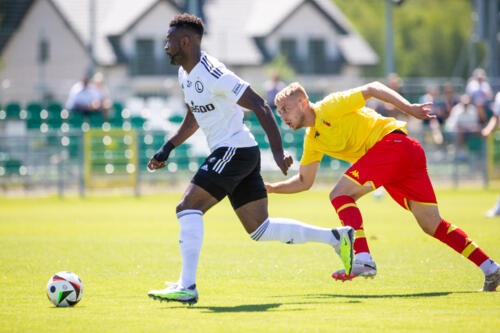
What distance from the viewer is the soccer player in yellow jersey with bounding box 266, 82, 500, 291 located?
759 cm

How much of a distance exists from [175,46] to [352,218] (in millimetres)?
2133

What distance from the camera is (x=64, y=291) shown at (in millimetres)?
6973

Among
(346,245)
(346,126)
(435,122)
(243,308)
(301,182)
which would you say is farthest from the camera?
(435,122)

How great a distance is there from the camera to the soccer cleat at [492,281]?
7.50 metres

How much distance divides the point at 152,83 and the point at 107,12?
233 inches

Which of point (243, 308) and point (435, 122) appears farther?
point (435, 122)

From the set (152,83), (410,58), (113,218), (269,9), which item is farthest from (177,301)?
(410,58)

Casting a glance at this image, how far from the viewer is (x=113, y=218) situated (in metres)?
16.5

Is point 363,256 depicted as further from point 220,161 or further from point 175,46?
point 175,46

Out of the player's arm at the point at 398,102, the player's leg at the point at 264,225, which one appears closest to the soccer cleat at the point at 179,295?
the player's leg at the point at 264,225

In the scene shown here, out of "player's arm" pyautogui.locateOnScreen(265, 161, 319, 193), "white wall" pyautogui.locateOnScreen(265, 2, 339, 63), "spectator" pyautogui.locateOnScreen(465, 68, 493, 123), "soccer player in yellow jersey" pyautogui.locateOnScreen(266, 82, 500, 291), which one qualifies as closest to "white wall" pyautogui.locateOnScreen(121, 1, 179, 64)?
"white wall" pyautogui.locateOnScreen(265, 2, 339, 63)

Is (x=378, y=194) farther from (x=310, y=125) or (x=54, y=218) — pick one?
(x=310, y=125)

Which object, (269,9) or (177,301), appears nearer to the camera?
(177,301)

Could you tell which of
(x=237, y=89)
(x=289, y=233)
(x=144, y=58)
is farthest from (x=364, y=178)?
(x=144, y=58)
